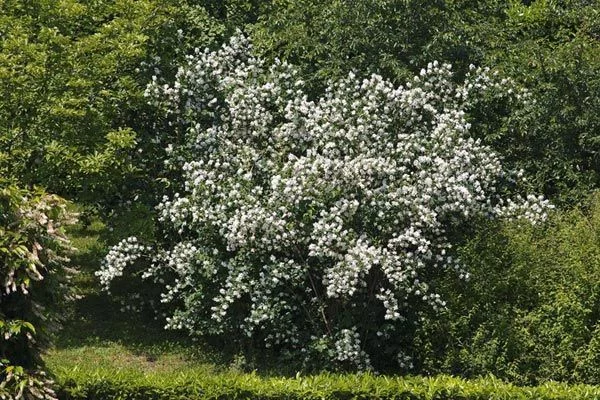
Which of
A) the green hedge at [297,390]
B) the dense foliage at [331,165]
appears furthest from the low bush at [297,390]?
the dense foliage at [331,165]

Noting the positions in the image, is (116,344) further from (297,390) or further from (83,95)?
(297,390)

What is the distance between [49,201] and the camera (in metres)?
7.72

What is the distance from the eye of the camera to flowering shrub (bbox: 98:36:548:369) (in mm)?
10875

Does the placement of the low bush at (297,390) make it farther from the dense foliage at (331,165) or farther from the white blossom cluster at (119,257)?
the white blossom cluster at (119,257)

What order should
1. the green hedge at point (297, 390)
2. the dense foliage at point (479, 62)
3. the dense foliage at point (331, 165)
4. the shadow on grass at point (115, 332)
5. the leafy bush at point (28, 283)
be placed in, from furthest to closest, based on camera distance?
the dense foliage at point (479, 62), the shadow on grass at point (115, 332), the dense foliage at point (331, 165), the green hedge at point (297, 390), the leafy bush at point (28, 283)

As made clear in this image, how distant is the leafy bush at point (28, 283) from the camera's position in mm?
7441

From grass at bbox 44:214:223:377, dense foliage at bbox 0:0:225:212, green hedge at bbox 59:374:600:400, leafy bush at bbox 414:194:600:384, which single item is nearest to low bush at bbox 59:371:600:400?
green hedge at bbox 59:374:600:400

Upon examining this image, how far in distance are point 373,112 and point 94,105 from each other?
10.5 feet

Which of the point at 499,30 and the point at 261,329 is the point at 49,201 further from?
the point at 499,30

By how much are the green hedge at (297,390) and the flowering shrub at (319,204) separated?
1547 mm

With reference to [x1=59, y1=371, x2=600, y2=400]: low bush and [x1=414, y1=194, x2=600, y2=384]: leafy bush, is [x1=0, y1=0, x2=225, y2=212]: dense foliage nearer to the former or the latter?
[x1=59, y1=371, x2=600, y2=400]: low bush

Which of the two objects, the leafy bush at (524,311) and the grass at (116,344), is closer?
the leafy bush at (524,311)

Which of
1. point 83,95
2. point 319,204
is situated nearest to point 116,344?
point 83,95

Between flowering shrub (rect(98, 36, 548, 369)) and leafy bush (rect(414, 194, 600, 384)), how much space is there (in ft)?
0.85
